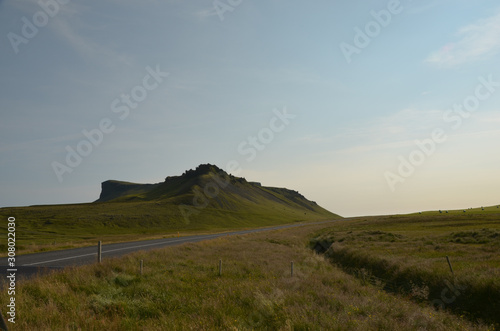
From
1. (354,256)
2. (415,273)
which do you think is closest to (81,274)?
(415,273)

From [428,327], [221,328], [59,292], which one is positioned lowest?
[428,327]

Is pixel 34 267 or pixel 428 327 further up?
pixel 34 267

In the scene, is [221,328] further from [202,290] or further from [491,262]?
[491,262]

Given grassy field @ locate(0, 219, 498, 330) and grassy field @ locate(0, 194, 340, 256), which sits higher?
grassy field @ locate(0, 194, 340, 256)

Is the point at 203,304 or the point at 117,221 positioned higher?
the point at 117,221

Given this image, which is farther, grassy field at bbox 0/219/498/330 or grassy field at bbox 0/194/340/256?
grassy field at bbox 0/194/340/256

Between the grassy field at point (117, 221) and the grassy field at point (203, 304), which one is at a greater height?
the grassy field at point (117, 221)

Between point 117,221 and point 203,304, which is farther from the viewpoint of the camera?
point 117,221

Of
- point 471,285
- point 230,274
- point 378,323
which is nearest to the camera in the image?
point 378,323

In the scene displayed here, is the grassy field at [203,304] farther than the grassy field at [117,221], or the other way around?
the grassy field at [117,221]

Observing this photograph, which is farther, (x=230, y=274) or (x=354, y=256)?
(x=354, y=256)

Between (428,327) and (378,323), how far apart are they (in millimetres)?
1420

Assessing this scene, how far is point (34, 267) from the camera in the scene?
1936 cm

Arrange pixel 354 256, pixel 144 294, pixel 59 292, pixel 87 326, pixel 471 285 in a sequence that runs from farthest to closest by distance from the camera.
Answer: pixel 354 256 < pixel 471 285 < pixel 144 294 < pixel 59 292 < pixel 87 326
